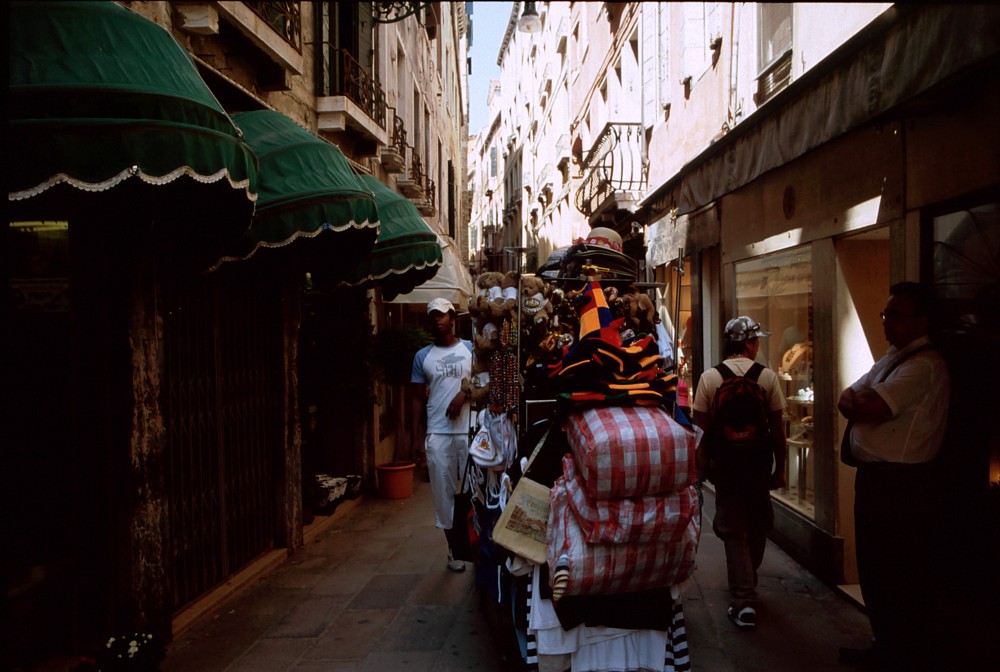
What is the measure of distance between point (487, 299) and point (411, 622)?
7.00 feet

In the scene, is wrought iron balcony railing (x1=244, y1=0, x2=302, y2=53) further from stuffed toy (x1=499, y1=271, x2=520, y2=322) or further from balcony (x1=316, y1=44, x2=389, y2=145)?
stuffed toy (x1=499, y1=271, x2=520, y2=322)

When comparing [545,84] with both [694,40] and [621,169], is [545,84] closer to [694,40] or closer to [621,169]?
[621,169]

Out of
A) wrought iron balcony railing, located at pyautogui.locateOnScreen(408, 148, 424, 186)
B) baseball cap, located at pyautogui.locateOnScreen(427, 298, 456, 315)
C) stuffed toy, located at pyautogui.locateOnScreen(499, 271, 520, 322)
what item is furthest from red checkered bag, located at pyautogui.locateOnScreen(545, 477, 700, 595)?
wrought iron balcony railing, located at pyautogui.locateOnScreen(408, 148, 424, 186)

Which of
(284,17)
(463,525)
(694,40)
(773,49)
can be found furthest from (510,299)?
(694,40)

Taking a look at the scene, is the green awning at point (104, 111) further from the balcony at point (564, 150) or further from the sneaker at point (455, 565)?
the balcony at point (564, 150)

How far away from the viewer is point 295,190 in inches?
181

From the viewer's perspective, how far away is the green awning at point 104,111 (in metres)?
2.69

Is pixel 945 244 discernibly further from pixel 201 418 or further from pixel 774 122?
pixel 201 418

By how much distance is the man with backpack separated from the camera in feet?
14.9

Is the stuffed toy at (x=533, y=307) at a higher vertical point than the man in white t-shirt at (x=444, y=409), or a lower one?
higher

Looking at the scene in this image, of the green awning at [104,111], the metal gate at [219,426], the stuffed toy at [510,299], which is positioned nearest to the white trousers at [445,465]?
the metal gate at [219,426]

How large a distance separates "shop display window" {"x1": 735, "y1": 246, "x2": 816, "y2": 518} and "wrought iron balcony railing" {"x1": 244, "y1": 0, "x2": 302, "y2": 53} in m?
4.81

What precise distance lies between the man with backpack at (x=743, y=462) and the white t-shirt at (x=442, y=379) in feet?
6.50

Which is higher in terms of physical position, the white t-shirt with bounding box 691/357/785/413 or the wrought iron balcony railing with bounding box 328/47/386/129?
the wrought iron balcony railing with bounding box 328/47/386/129
